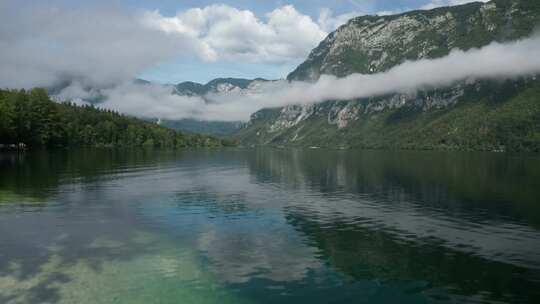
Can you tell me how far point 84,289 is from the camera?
32812 mm

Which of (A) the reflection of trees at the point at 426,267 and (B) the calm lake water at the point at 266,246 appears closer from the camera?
(B) the calm lake water at the point at 266,246

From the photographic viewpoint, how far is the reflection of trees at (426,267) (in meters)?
33.7

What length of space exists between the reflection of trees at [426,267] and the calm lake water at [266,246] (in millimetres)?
161

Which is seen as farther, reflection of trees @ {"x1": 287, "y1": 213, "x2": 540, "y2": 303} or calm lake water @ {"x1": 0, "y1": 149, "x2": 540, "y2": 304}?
reflection of trees @ {"x1": 287, "y1": 213, "x2": 540, "y2": 303}

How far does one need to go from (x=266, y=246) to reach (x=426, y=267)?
15.4 m

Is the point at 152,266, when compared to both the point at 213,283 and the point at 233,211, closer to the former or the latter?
the point at 213,283

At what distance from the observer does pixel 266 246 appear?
4572 centimetres

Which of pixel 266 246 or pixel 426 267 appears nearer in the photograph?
pixel 426 267

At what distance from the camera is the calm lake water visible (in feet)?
108

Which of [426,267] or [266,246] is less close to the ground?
[266,246]

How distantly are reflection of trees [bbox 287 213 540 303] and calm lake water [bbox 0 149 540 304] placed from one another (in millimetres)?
161

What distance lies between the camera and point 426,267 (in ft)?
128

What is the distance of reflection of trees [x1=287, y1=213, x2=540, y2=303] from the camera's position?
33688 mm

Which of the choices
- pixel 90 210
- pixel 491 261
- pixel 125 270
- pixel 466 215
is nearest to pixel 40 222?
pixel 90 210
